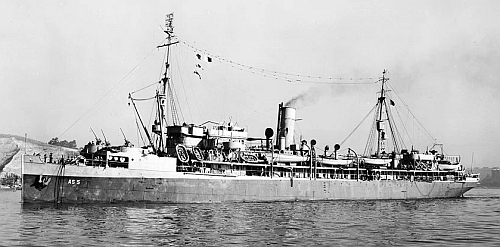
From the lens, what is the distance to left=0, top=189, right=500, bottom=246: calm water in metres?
22.3

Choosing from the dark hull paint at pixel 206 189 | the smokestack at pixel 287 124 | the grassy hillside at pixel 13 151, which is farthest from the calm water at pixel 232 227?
the grassy hillside at pixel 13 151

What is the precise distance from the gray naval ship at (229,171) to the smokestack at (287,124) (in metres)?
0.10

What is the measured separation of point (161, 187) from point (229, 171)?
7000mm

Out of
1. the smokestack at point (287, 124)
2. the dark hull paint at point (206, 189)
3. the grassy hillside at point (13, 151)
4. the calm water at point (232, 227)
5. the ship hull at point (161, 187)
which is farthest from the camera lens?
the grassy hillside at point (13, 151)

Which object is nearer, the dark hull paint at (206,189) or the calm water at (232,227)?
the calm water at (232,227)

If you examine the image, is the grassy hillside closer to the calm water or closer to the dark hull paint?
the dark hull paint

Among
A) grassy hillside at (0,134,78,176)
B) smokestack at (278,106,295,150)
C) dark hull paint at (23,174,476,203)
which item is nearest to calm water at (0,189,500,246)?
dark hull paint at (23,174,476,203)

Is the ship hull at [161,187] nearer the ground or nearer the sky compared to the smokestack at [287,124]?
nearer the ground

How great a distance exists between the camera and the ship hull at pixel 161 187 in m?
36.2

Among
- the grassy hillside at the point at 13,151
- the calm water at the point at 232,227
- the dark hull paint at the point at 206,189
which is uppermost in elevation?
the grassy hillside at the point at 13,151

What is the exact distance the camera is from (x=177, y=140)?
4434cm

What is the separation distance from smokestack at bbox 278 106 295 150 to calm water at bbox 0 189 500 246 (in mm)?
15329

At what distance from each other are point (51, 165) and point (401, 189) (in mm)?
36289

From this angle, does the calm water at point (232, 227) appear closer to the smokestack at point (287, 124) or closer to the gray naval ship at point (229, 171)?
the gray naval ship at point (229, 171)
